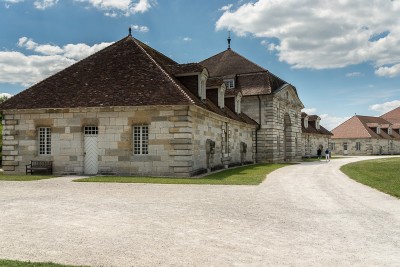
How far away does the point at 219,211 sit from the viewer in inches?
354

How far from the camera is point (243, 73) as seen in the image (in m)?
33.8

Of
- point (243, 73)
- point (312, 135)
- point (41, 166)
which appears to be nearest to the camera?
point (41, 166)

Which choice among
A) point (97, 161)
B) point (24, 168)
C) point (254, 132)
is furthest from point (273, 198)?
point (254, 132)

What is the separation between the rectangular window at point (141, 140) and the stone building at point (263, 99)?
463 inches

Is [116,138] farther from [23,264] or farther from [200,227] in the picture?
[23,264]

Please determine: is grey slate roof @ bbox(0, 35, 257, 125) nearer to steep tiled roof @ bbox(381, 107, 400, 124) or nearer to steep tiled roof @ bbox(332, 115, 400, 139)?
steep tiled roof @ bbox(332, 115, 400, 139)

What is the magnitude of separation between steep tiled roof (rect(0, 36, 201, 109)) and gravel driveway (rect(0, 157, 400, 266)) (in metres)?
6.57

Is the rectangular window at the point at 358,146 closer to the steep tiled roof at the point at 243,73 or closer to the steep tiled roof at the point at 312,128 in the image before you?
the steep tiled roof at the point at 312,128

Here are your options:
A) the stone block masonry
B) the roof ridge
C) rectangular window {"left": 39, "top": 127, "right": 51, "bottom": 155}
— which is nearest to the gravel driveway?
the stone block masonry

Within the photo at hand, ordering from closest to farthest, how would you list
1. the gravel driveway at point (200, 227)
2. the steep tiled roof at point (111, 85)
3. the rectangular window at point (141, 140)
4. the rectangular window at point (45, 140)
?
the gravel driveway at point (200, 227), the steep tiled roof at point (111, 85), the rectangular window at point (141, 140), the rectangular window at point (45, 140)

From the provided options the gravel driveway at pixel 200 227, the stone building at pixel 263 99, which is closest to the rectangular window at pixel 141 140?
the gravel driveway at pixel 200 227

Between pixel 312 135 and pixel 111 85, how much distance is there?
34869 mm

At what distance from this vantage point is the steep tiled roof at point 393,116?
74.9 m

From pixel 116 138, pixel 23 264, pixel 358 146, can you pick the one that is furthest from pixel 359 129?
pixel 23 264
